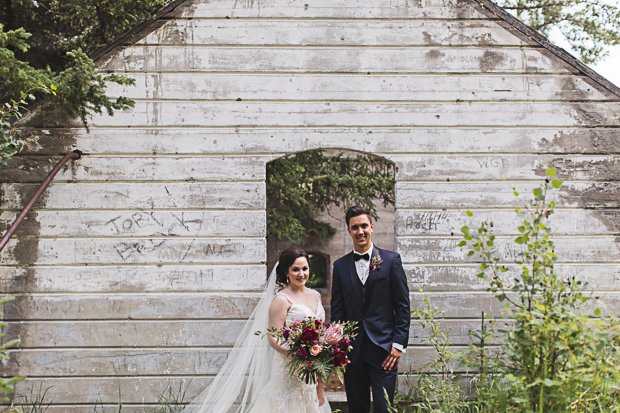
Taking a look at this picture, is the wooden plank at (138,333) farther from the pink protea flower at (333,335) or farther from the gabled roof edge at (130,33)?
the gabled roof edge at (130,33)

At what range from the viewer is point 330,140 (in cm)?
455

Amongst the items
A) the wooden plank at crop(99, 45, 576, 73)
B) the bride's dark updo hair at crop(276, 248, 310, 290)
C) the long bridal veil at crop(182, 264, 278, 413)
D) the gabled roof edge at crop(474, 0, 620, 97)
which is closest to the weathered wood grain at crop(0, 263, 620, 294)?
the long bridal veil at crop(182, 264, 278, 413)

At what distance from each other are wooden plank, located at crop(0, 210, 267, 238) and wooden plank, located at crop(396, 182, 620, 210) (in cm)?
158

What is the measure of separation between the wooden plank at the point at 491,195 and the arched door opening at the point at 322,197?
1.53 ft

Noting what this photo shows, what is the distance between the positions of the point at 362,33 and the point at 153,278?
330 cm

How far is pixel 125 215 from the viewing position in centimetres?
447

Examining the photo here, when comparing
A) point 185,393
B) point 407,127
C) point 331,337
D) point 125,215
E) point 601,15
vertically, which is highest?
point 601,15

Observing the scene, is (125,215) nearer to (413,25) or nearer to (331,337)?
(331,337)

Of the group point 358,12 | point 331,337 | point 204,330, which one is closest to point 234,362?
point 204,330

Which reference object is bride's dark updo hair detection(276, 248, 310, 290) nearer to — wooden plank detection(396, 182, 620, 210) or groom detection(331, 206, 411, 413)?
groom detection(331, 206, 411, 413)

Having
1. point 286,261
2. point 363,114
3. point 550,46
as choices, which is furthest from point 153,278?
point 550,46

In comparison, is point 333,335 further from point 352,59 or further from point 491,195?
point 352,59

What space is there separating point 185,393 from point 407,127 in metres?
3.48

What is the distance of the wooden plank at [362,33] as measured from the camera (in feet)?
15.1
